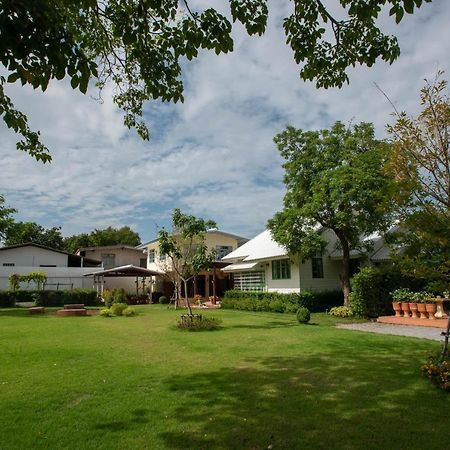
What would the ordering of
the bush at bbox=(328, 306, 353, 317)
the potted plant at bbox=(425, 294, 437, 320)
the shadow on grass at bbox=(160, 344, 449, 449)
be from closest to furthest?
1. the shadow on grass at bbox=(160, 344, 449, 449)
2. the potted plant at bbox=(425, 294, 437, 320)
3. the bush at bbox=(328, 306, 353, 317)

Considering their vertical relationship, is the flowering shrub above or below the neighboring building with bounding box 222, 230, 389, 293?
below

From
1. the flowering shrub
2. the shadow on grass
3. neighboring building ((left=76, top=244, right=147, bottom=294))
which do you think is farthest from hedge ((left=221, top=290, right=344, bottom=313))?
neighboring building ((left=76, top=244, right=147, bottom=294))

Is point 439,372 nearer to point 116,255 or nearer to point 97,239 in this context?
point 116,255

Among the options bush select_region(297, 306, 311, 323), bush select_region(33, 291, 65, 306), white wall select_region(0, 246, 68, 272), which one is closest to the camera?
bush select_region(297, 306, 311, 323)

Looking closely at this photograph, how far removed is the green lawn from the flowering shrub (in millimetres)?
185

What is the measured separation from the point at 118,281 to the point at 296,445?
119 feet

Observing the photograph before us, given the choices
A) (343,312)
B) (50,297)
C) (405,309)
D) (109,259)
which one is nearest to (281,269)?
(343,312)

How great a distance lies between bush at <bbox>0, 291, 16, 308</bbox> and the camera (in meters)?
27.5

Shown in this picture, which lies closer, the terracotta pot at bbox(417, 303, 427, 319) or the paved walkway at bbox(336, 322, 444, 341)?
the paved walkway at bbox(336, 322, 444, 341)

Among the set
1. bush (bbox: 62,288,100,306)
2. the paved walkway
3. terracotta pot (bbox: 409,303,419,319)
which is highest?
bush (bbox: 62,288,100,306)

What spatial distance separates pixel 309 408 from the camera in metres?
5.63

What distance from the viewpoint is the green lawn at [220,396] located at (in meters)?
4.65

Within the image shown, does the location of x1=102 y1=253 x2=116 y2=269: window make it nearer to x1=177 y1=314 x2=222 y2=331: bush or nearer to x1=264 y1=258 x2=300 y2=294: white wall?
x1=264 y1=258 x2=300 y2=294: white wall

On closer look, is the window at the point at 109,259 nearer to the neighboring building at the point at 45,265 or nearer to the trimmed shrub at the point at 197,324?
the neighboring building at the point at 45,265
